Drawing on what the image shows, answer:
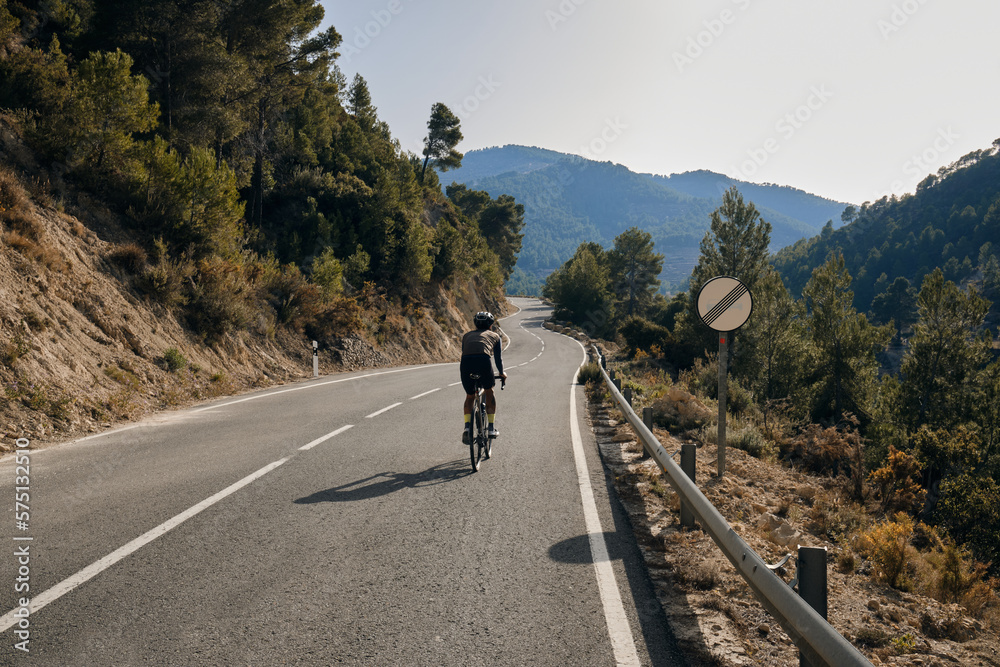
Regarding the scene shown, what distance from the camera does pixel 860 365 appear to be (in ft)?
107

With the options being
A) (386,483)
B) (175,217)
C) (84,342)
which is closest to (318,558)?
(386,483)

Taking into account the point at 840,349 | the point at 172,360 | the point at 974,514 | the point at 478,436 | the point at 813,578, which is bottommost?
the point at 974,514

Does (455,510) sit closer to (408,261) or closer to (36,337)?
(36,337)

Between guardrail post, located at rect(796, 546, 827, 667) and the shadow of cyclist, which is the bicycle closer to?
the shadow of cyclist

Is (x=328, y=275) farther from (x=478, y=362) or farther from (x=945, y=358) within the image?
(x=945, y=358)

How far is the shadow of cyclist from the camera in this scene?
5398 mm

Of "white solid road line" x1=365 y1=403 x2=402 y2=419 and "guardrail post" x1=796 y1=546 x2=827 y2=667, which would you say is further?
"white solid road line" x1=365 y1=403 x2=402 y2=419

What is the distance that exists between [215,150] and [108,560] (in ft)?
73.0

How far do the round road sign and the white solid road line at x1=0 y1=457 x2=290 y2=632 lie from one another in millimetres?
5806

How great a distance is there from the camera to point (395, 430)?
888 cm

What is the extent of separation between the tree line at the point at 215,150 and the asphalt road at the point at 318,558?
396 inches

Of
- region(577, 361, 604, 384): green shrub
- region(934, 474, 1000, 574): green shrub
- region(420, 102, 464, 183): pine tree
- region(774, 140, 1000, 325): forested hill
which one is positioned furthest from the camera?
region(774, 140, 1000, 325): forested hill

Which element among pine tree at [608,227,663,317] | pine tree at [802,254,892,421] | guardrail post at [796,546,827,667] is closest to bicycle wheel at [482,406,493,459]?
guardrail post at [796,546,827,667]

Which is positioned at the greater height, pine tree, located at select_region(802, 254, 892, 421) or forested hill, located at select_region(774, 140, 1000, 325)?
forested hill, located at select_region(774, 140, 1000, 325)
